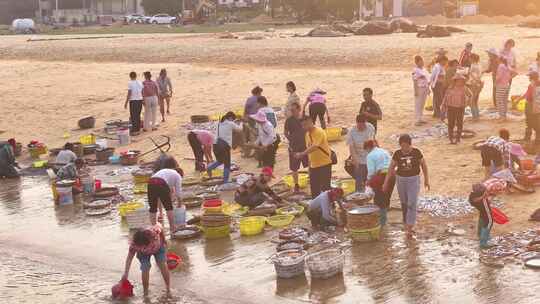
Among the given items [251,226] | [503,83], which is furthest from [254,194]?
[503,83]

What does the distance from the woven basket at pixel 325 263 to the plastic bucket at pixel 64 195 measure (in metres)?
7.40

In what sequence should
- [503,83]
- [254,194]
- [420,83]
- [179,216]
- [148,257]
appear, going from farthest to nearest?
1. [420,83]
2. [503,83]
3. [254,194]
4. [179,216]
5. [148,257]

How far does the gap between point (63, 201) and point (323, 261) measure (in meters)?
7.75

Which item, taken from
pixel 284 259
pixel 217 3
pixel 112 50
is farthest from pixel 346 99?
pixel 217 3

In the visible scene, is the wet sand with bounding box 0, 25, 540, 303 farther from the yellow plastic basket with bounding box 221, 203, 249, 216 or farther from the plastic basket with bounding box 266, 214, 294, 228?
the yellow plastic basket with bounding box 221, 203, 249, 216

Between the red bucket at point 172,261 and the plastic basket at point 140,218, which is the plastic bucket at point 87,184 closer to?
the plastic basket at point 140,218

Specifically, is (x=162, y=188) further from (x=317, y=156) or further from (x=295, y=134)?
(x=295, y=134)

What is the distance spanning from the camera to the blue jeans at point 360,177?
14.6 m

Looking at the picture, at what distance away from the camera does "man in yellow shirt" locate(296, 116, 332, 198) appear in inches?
549

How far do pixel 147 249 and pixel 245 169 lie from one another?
7891 millimetres

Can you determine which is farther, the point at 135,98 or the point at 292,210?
the point at 135,98

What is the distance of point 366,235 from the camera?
12875mm

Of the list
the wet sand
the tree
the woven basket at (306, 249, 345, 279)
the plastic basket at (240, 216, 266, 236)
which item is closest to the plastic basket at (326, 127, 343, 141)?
the wet sand

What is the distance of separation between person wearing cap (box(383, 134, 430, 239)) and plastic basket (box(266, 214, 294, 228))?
2.17 metres
